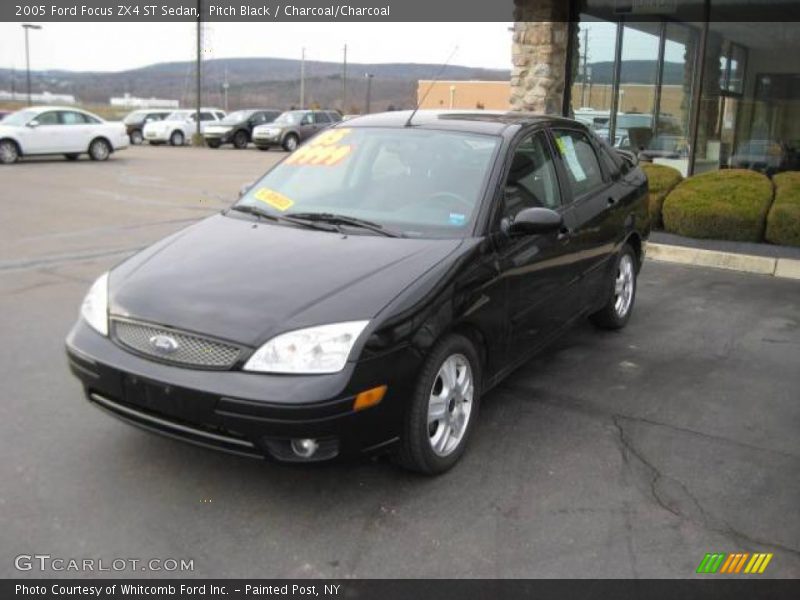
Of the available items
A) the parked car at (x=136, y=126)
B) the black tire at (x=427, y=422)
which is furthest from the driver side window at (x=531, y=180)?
the parked car at (x=136, y=126)

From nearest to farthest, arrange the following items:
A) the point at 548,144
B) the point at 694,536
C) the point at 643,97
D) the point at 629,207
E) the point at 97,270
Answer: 1. the point at 694,536
2. the point at 548,144
3. the point at 629,207
4. the point at 97,270
5. the point at 643,97

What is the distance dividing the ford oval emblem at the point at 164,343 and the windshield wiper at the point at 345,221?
3.85 ft

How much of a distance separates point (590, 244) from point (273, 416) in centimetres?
282

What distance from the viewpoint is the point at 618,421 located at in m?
4.24

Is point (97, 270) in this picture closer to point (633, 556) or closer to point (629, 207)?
point (629, 207)

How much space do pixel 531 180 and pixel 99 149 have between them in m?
20.2

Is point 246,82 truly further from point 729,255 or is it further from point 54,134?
point 729,255

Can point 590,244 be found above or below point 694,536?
above

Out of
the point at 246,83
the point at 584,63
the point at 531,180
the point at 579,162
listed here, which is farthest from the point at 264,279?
the point at 246,83

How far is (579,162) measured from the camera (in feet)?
16.9

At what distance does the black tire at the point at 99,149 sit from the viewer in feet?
71.2

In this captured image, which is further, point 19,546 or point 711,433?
point 711,433

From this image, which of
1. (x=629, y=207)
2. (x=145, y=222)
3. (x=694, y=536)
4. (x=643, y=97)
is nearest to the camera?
(x=694, y=536)

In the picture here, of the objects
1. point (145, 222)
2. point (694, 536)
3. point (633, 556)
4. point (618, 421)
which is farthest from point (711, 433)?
point (145, 222)
